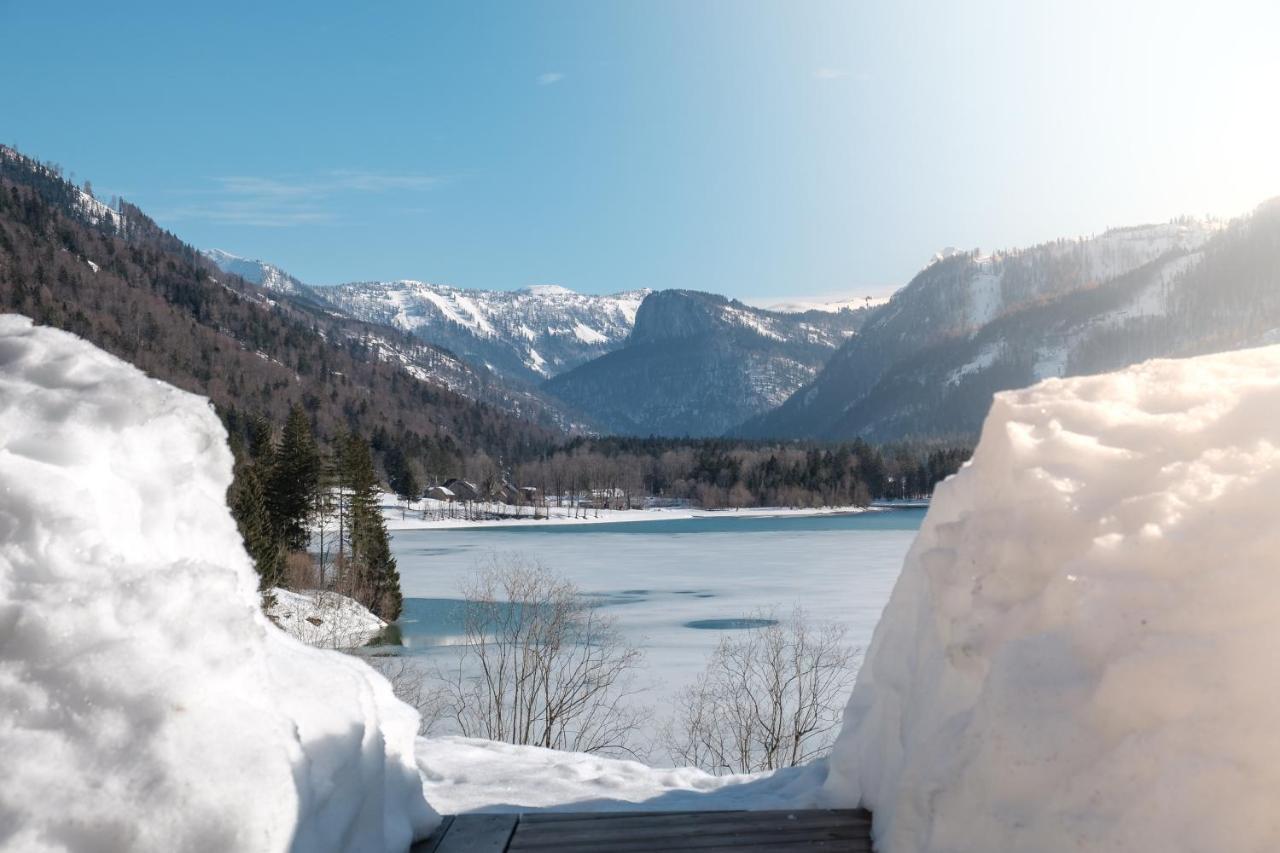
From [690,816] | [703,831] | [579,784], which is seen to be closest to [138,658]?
[703,831]

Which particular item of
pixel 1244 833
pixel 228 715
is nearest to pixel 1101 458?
pixel 1244 833

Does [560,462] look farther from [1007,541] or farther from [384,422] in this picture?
[1007,541]

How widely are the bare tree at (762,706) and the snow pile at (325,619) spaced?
11.7 m

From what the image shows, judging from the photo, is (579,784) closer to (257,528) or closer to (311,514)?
(257,528)

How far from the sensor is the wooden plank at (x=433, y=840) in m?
3.92

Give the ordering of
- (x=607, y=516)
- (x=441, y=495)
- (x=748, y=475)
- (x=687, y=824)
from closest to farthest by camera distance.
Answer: (x=687, y=824) < (x=607, y=516) < (x=441, y=495) < (x=748, y=475)

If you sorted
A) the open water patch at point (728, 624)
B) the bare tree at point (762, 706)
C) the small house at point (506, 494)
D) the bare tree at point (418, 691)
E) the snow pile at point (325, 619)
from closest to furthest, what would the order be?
the bare tree at point (762, 706)
the bare tree at point (418, 691)
the snow pile at point (325, 619)
the open water patch at point (728, 624)
the small house at point (506, 494)

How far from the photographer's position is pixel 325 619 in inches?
1221

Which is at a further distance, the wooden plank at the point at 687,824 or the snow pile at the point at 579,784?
the snow pile at the point at 579,784

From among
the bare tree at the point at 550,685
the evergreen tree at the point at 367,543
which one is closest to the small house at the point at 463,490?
the evergreen tree at the point at 367,543

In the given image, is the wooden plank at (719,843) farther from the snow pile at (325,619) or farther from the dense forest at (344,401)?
the dense forest at (344,401)

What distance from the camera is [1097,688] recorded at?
2.67 meters

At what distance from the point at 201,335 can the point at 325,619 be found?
13292 cm

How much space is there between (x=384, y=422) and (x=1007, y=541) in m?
155
